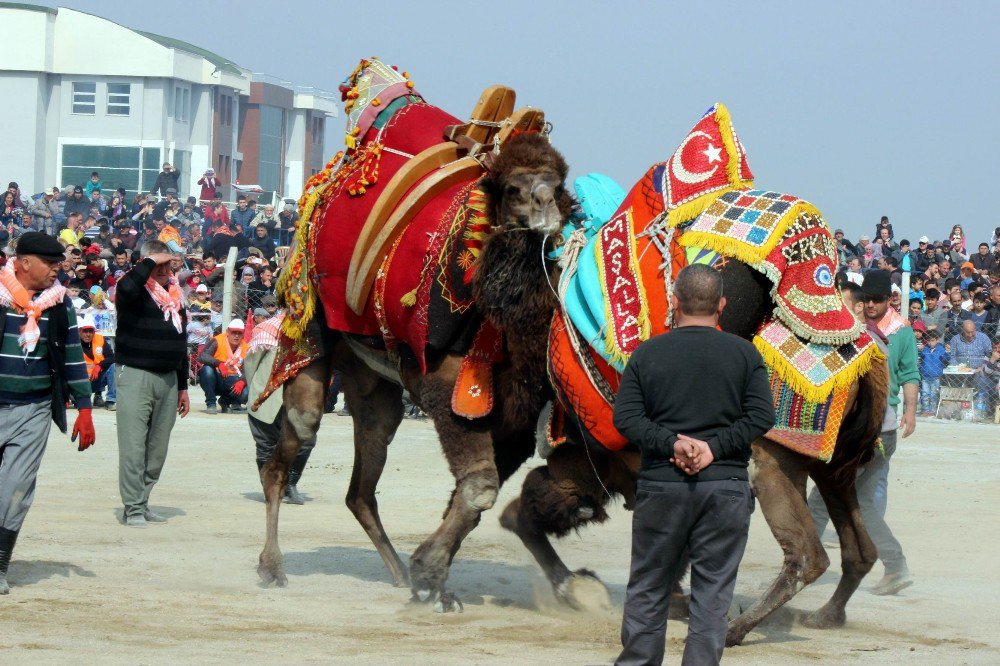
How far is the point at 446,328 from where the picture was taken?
7.14 meters

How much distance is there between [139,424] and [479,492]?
3.80 m

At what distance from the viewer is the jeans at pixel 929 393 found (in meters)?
18.3

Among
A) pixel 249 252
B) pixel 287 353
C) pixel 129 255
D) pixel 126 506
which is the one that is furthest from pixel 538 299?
pixel 129 255

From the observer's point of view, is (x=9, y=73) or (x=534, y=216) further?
(x=9, y=73)

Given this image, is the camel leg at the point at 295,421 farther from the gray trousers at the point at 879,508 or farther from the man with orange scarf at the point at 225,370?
the man with orange scarf at the point at 225,370

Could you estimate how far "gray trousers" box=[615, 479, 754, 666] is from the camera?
5.18 meters

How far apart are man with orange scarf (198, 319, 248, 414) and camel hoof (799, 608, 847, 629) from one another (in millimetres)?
11286

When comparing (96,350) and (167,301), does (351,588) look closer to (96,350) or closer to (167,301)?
(167,301)

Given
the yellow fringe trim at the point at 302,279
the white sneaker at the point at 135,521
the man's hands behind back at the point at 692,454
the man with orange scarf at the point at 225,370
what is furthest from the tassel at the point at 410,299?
the man with orange scarf at the point at 225,370

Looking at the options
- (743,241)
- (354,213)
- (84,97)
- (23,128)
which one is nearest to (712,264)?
(743,241)

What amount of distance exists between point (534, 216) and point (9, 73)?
5154 centimetres

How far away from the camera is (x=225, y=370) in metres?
17.4

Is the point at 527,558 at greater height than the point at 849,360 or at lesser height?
lesser

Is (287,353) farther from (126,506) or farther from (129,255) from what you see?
(129,255)
